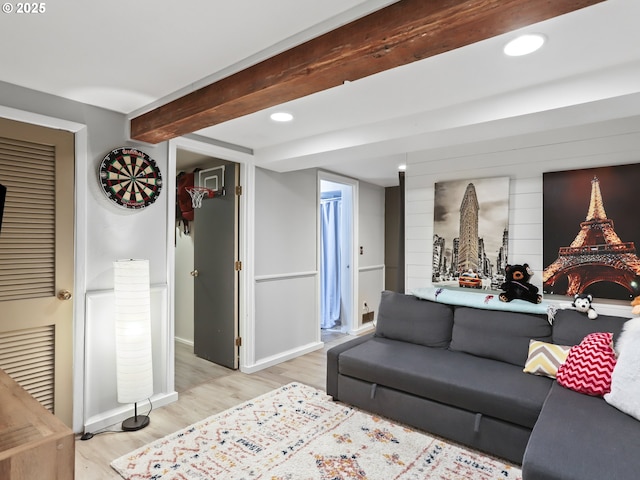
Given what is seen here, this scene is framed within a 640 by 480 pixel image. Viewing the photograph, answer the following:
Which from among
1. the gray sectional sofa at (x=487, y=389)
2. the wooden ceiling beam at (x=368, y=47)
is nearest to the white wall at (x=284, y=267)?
the gray sectional sofa at (x=487, y=389)

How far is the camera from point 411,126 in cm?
256

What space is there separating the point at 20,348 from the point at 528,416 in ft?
9.75

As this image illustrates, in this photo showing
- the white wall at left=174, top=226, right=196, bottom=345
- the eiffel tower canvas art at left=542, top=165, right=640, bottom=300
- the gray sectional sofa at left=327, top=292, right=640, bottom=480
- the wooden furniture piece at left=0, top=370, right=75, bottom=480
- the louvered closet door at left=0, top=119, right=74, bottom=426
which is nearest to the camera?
the wooden furniture piece at left=0, top=370, right=75, bottom=480

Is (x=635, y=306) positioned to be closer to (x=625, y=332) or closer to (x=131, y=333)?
(x=625, y=332)

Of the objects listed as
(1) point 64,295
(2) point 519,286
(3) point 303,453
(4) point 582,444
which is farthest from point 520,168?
(1) point 64,295

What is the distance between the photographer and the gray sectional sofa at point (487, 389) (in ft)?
5.03

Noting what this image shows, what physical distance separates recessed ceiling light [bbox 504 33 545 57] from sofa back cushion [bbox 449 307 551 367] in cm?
176

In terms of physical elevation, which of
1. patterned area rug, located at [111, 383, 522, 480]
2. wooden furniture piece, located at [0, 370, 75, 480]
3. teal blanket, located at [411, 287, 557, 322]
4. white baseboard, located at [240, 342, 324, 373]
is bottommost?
patterned area rug, located at [111, 383, 522, 480]

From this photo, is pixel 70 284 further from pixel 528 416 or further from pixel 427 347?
pixel 528 416

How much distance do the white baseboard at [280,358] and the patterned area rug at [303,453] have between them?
902mm

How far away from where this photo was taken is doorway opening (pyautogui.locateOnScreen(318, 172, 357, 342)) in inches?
201

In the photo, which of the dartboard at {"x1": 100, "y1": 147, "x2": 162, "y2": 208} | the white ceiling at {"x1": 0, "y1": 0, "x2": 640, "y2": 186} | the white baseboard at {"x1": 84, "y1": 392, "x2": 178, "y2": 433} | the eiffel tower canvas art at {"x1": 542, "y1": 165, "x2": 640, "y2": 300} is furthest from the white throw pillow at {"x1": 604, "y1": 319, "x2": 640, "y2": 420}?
the dartboard at {"x1": 100, "y1": 147, "x2": 162, "y2": 208}

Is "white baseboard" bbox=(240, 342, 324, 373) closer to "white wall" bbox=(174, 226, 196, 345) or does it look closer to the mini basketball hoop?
"white wall" bbox=(174, 226, 196, 345)

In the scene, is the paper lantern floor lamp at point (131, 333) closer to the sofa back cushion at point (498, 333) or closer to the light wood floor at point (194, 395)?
the light wood floor at point (194, 395)
